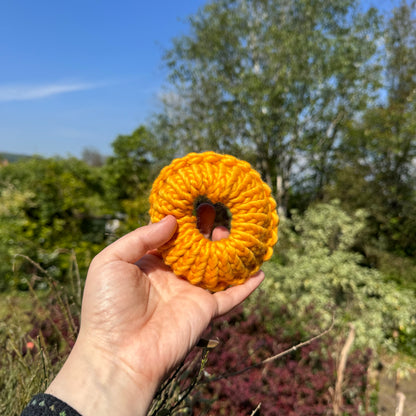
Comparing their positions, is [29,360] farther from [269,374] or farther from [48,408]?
[269,374]

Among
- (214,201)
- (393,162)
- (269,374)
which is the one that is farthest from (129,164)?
(214,201)

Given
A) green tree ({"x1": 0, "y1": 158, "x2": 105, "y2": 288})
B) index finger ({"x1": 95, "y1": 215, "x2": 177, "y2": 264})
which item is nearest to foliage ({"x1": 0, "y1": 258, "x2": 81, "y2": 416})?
index finger ({"x1": 95, "y1": 215, "x2": 177, "y2": 264})

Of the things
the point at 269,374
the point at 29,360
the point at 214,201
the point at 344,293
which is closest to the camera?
the point at 214,201

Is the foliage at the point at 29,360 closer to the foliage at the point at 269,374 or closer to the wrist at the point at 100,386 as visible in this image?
the wrist at the point at 100,386

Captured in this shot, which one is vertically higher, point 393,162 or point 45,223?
point 393,162

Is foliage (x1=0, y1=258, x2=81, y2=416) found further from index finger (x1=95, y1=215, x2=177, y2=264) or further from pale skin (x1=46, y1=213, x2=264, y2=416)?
index finger (x1=95, y1=215, x2=177, y2=264)
